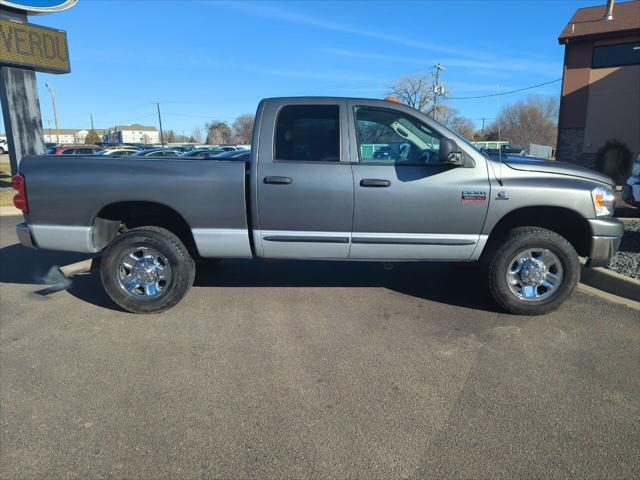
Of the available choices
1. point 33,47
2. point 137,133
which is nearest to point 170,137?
point 137,133

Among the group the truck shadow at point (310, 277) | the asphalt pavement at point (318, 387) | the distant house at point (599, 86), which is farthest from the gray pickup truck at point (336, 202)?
the distant house at point (599, 86)

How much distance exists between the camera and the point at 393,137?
4258 millimetres

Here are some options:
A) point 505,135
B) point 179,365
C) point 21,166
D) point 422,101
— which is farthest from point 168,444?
point 505,135

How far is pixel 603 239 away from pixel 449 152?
1685mm

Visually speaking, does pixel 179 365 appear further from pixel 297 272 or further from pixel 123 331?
pixel 297 272

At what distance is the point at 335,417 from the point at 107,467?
1279 mm

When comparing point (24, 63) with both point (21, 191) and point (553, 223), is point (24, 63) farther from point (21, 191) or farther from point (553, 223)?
point (553, 223)

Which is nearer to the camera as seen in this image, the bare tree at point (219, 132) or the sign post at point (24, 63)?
the sign post at point (24, 63)

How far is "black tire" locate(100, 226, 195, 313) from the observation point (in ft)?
14.1

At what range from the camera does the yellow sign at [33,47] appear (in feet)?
41.8

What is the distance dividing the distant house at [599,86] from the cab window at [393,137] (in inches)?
663

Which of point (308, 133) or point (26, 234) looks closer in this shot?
point (308, 133)

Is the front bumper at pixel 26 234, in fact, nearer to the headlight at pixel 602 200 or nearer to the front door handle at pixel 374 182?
the front door handle at pixel 374 182

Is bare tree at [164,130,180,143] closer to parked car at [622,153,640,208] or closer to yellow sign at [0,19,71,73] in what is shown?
yellow sign at [0,19,71,73]
